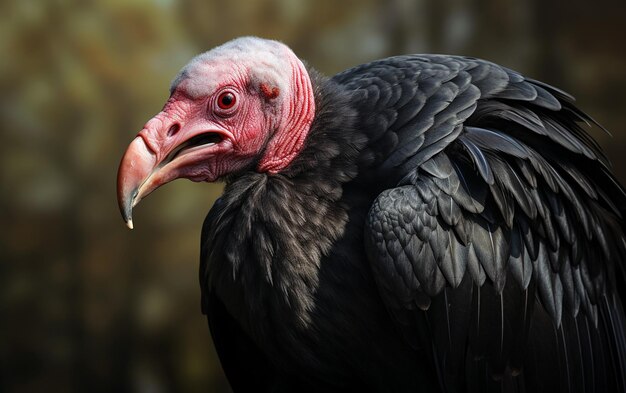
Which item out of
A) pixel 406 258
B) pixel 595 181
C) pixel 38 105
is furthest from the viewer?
pixel 38 105

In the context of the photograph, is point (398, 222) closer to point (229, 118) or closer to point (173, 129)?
point (229, 118)

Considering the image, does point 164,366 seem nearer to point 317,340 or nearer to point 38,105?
point 38,105

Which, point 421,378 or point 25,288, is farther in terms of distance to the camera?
point 25,288

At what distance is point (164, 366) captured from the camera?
6.61 meters

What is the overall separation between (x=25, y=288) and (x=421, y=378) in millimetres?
3346

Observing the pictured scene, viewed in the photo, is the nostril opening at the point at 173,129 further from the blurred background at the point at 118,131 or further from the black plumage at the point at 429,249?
the blurred background at the point at 118,131

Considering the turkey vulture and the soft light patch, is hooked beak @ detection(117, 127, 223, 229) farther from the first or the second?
the soft light patch

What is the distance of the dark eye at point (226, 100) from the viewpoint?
405 centimetres

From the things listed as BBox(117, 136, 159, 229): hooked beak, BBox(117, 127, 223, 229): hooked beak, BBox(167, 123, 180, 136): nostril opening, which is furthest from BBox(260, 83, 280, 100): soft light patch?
BBox(117, 136, 159, 229): hooked beak

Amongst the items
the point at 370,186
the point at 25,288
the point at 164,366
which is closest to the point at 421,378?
the point at 370,186

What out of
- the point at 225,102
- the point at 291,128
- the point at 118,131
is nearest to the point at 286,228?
the point at 291,128

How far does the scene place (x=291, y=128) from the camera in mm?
4184

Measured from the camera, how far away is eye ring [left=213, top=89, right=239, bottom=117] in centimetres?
405

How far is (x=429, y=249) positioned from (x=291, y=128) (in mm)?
795
